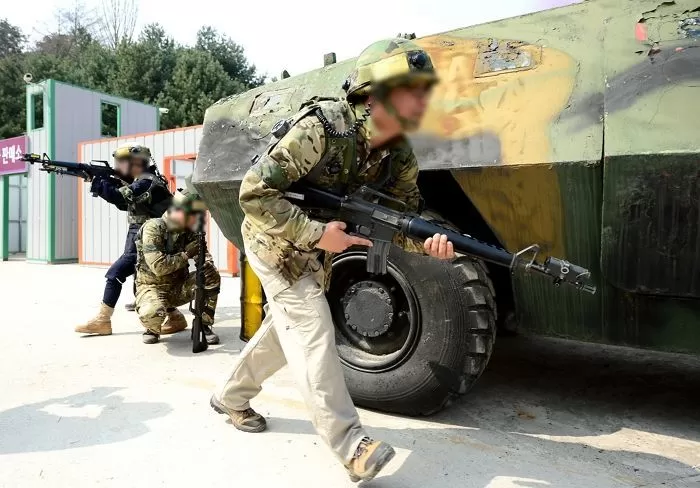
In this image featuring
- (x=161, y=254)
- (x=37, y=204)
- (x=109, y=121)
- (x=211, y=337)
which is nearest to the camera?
(x=161, y=254)

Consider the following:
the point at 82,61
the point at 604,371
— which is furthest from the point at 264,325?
the point at 82,61

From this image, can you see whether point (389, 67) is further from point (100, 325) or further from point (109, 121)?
point (109, 121)

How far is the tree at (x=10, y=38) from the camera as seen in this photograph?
34969 mm

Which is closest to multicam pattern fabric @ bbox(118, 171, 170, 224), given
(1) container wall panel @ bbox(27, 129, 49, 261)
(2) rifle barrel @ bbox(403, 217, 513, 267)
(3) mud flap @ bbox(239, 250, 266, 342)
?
(3) mud flap @ bbox(239, 250, 266, 342)

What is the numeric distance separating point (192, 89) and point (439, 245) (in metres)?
20.1

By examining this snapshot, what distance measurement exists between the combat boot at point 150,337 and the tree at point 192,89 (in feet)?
54.7

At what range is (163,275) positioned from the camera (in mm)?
4293

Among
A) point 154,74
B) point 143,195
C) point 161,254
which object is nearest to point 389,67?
point 161,254

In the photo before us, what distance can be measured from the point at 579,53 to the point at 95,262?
11.3 m

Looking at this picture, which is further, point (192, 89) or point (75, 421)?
point (192, 89)

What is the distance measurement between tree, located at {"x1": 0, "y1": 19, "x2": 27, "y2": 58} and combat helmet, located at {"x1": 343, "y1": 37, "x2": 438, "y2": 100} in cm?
3953

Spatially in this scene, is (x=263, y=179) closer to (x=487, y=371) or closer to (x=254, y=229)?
(x=254, y=229)

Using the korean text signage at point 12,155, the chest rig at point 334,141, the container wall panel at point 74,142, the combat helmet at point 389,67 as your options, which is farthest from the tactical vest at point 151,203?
the korean text signage at point 12,155

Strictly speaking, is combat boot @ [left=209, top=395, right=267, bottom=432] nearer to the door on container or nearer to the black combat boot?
the black combat boot
